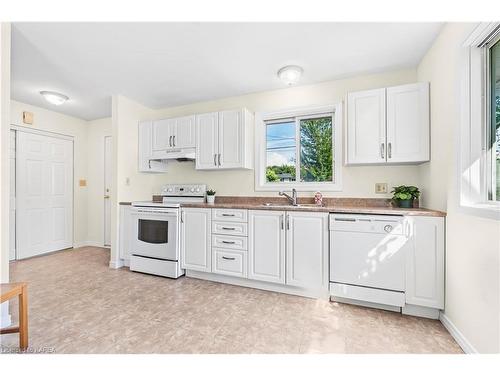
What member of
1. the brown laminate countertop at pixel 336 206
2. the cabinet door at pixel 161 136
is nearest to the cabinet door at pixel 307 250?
the brown laminate countertop at pixel 336 206

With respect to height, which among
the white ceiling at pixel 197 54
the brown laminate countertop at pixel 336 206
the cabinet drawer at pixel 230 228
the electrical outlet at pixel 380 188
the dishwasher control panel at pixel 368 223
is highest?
the white ceiling at pixel 197 54

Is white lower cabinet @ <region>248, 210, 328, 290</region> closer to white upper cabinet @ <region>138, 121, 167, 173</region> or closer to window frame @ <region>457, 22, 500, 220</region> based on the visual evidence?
window frame @ <region>457, 22, 500, 220</region>

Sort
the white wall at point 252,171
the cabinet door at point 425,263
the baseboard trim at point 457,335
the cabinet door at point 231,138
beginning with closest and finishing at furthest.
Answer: the baseboard trim at point 457,335 < the cabinet door at point 425,263 < the white wall at point 252,171 < the cabinet door at point 231,138

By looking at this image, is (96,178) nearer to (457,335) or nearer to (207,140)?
(207,140)

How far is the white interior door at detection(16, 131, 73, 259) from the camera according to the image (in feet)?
11.9

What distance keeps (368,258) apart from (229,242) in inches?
57.9

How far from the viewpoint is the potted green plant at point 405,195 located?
2.27 meters

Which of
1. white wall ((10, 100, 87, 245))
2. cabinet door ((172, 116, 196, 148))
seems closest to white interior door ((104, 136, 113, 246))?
white wall ((10, 100, 87, 245))

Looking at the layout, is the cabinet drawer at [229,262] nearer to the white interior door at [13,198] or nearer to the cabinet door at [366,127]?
the cabinet door at [366,127]

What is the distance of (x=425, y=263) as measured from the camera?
1936 millimetres

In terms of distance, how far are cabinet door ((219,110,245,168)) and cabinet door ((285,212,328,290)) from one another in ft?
3.63

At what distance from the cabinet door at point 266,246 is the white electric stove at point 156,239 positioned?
3.31 feet

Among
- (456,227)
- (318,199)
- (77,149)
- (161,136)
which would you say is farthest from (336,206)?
(77,149)
